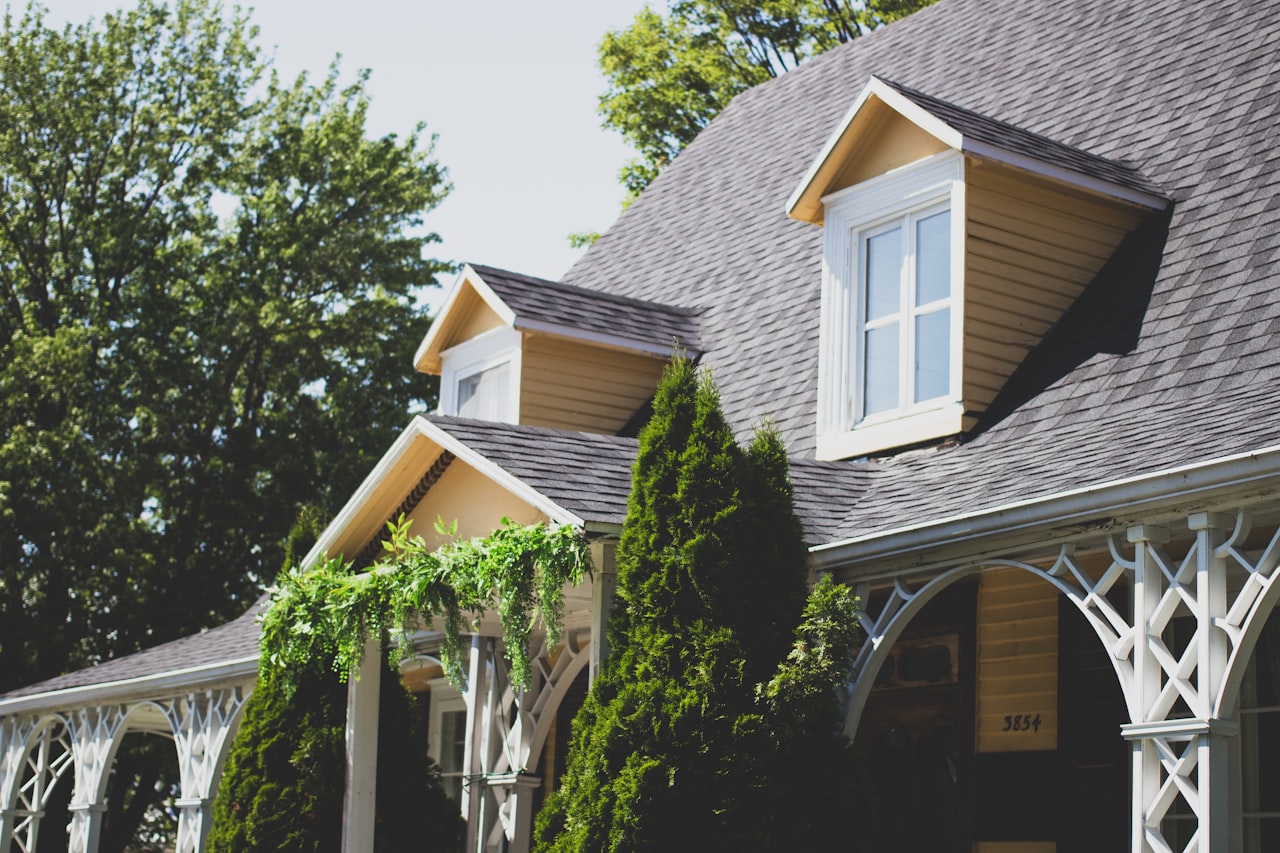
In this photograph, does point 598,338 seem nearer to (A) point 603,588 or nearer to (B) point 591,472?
(B) point 591,472

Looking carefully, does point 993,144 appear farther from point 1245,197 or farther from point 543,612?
point 543,612

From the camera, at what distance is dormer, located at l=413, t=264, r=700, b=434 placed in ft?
45.3

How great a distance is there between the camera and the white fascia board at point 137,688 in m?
13.5

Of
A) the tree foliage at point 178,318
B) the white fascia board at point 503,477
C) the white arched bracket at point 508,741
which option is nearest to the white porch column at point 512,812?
the white arched bracket at point 508,741

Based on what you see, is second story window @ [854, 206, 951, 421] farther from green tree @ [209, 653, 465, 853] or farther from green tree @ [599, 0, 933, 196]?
green tree @ [599, 0, 933, 196]

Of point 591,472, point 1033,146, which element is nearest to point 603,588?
point 591,472

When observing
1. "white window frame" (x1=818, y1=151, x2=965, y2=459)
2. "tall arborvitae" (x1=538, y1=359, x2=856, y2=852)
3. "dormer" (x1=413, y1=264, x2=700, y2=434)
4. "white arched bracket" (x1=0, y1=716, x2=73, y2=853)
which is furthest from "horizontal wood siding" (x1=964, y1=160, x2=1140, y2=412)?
"white arched bracket" (x1=0, y1=716, x2=73, y2=853)

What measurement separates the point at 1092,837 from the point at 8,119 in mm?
25404

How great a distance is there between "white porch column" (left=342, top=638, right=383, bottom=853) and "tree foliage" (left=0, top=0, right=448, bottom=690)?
54.7 feet

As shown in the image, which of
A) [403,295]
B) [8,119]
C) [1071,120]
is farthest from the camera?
[403,295]

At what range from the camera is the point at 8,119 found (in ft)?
94.2

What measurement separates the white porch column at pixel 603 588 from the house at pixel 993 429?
38 mm

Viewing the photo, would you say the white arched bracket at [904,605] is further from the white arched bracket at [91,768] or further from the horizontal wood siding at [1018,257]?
the white arched bracket at [91,768]

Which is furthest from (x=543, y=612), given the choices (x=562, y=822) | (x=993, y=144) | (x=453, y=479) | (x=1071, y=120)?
(x=1071, y=120)
